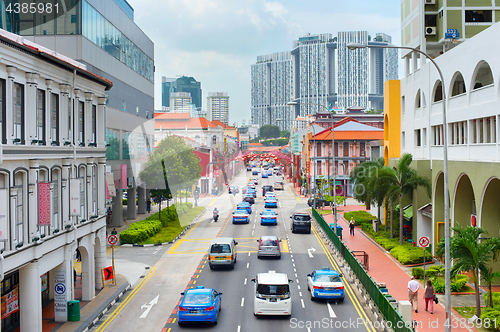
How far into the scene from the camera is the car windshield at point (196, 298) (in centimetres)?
1884

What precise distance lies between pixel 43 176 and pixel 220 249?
12.7 m

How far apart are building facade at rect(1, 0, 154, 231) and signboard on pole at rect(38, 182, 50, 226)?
14228 mm

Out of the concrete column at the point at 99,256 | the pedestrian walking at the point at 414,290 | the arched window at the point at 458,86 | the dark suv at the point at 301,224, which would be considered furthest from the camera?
the dark suv at the point at 301,224

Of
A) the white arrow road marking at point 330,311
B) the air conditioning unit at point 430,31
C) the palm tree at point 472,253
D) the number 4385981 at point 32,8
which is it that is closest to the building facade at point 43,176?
the number 4385981 at point 32,8

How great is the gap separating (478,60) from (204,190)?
63913mm

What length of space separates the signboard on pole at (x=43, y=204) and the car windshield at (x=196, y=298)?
6380mm

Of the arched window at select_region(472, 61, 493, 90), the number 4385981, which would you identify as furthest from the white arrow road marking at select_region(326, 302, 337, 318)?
the number 4385981

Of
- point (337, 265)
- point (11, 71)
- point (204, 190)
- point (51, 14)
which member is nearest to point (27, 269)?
point (11, 71)

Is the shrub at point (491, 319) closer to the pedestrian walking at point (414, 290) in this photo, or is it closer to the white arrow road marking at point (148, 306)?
the pedestrian walking at point (414, 290)

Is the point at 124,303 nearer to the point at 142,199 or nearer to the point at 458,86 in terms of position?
the point at 458,86

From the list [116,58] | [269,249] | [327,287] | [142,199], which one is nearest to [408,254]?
[269,249]

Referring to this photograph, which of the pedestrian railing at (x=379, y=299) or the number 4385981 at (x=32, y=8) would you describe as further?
the number 4385981 at (x=32, y=8)

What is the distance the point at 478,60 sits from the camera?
25125 mm

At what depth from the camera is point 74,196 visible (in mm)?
20875
